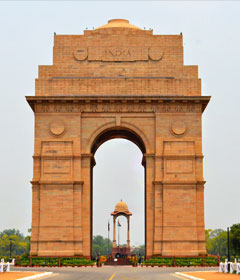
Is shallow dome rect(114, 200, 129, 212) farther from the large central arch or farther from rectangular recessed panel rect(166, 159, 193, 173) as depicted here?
rectangular recessed panel rect(166, 159, 193, 173)

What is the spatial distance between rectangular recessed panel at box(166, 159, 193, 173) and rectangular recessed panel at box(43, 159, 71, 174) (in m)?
8.37

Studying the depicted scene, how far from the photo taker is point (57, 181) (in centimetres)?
5353

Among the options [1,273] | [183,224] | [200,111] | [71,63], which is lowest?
[1,273]

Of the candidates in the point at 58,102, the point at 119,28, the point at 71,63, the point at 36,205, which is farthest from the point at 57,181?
the point at 119,28

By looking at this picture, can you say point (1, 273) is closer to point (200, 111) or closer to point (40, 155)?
point (40, 155)

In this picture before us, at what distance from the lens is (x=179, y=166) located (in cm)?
5397

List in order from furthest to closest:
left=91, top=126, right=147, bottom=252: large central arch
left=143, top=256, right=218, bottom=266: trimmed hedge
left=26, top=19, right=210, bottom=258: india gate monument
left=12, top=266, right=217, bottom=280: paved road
→ left=91, top=126, right=147, bottom=252: large central arch < left=26, top=19, right=210, bottom=258: india gate monument < left=143, top=256, right=218, bottom=266: trimmed hedge < left=12, top=266, right=217, bottom=280: paved road

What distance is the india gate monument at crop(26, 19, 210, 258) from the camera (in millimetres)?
52812

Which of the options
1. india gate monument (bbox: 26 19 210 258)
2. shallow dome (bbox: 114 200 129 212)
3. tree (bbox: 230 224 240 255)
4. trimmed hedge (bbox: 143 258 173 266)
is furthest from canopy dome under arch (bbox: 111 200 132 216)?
trimmed hedge (bbox: 143 258 173 266)

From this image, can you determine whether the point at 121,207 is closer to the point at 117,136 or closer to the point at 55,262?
the point at 117,136

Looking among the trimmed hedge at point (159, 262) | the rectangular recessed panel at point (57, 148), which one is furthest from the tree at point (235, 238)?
the rectangular recessed panel at point (57, 148)

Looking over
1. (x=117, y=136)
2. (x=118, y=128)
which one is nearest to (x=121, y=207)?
(x=117, y=136)

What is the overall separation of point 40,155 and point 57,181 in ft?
8.93

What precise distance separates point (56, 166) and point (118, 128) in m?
6.49
